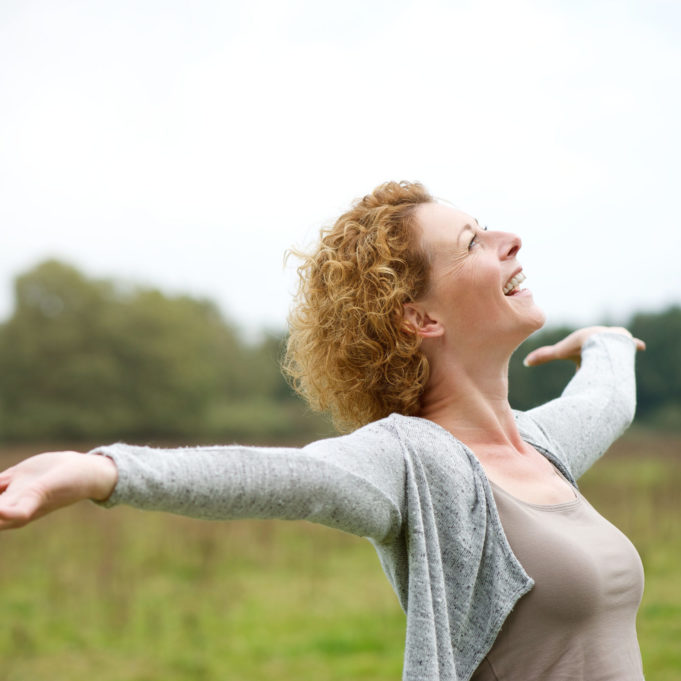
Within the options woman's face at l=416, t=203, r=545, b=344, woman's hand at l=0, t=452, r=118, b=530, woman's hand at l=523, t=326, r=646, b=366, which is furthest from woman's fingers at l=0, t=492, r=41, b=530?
woman's hand at l=523, t=326, r=646, b=366

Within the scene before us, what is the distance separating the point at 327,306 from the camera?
1.80 meters

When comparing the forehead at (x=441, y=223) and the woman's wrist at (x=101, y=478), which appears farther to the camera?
the forehead at (x=441, y=223)

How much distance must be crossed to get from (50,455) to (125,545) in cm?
777

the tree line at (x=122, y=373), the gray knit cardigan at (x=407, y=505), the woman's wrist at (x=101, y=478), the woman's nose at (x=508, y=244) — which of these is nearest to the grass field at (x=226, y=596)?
the gray knit cardigan at (x=407, y=505)

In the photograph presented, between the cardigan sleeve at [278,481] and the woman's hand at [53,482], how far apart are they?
0.08ft

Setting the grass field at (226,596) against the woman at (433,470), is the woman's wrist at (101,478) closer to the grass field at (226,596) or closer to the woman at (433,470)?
the woman at (433,470)

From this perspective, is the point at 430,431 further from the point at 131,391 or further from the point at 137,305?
the point at 137,305

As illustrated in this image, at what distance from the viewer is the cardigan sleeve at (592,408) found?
6.70ft

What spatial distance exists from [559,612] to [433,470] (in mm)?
353

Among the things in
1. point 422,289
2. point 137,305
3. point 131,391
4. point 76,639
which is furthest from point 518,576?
point 137,305

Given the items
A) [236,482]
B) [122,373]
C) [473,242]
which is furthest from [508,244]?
[122,373]

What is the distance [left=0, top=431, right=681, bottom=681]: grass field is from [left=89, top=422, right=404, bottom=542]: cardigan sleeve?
13.8 feet

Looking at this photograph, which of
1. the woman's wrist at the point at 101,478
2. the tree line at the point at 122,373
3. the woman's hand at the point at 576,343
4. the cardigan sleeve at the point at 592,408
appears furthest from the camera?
the tree line at the point at 122,373

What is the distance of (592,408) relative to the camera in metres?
2.15
